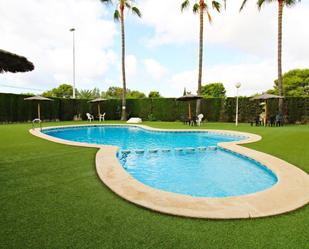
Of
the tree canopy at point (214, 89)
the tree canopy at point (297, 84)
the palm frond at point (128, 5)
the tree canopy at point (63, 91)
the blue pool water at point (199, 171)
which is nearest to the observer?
the blue pool water at point (199, 171)

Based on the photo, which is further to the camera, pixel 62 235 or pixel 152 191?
pixel 152 191

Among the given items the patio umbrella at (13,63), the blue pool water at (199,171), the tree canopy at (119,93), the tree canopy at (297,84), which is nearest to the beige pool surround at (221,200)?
the blue pool water at (199,171)

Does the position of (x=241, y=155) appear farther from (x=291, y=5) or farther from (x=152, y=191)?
(x=291, y=5)

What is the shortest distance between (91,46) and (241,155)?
76.3 ft

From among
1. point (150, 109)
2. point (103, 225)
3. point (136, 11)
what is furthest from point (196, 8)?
point (103, 225)

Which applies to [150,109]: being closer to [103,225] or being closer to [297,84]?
[103,225]

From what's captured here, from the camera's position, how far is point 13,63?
4.14 metres

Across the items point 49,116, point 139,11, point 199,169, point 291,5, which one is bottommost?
point 199,169

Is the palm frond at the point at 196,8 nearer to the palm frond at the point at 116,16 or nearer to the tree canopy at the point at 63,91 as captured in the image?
the palm frond at the point at 116,16

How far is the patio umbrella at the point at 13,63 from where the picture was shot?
385 centimetres

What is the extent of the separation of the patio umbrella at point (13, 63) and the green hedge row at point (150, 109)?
15.4m

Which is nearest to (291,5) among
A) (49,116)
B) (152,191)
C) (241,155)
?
(241,155)

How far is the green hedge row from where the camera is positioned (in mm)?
17094

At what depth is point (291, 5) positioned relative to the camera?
1474cm
